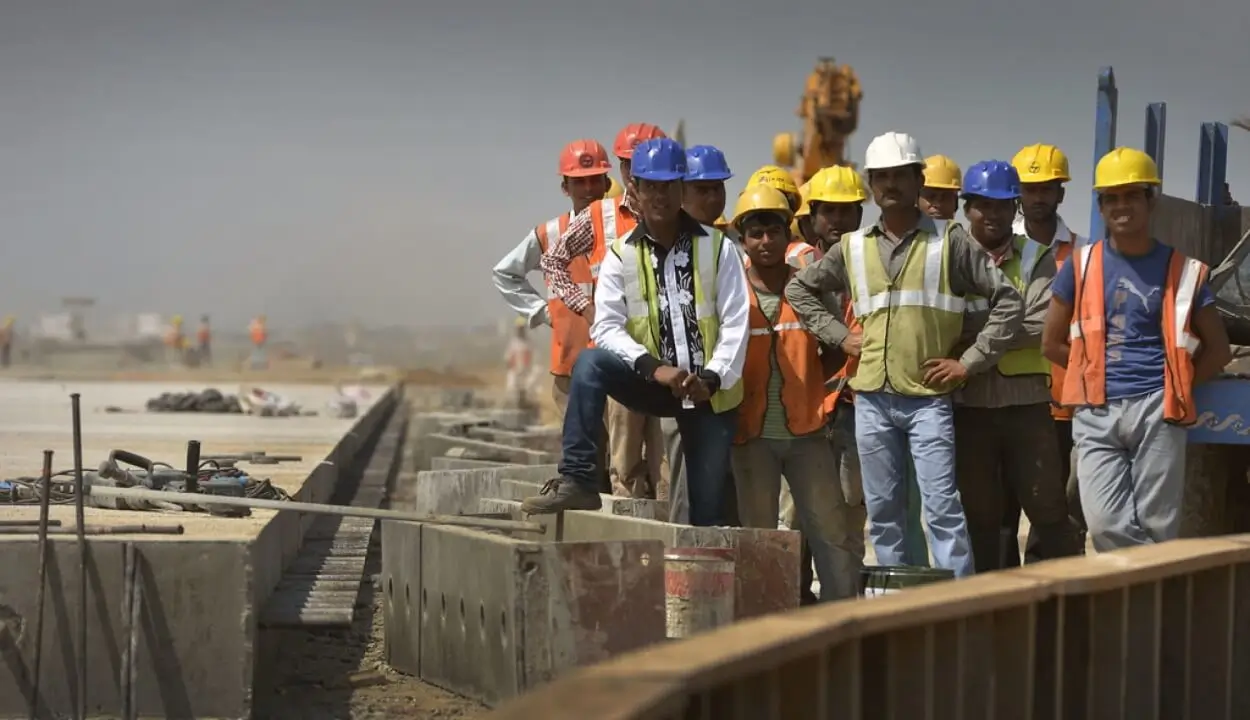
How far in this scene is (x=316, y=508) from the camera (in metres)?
8.71

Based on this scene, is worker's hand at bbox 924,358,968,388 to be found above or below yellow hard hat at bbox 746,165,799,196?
below

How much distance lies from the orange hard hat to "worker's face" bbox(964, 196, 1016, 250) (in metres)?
2.61

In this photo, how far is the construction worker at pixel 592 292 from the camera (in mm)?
10547

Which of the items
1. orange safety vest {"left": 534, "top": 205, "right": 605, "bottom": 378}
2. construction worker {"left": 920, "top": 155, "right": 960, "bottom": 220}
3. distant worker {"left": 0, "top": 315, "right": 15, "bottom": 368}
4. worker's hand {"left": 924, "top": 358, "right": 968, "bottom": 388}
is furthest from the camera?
distant worker {"left": 0, "top": 315, "right": 15, "bottom": 368}

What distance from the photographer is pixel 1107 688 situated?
630 cm

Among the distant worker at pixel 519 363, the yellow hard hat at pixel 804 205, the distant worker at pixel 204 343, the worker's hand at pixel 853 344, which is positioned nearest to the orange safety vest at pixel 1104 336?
the worker's hand at pixel 853 344

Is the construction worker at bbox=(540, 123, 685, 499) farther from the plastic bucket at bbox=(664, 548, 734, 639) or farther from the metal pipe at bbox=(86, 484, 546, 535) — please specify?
the plastic bucket at bbox=(664, 548, 734, 639)

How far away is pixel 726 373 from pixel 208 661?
A: 2.43m

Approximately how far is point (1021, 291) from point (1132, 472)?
137 cm

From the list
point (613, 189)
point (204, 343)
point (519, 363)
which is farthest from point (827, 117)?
point (204, 343)

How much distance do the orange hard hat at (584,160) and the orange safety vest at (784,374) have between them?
2.37m

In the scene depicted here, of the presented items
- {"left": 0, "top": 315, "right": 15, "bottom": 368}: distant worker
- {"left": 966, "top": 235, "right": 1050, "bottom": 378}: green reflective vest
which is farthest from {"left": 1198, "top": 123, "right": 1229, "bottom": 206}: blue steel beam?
{"left": 0, "top": 315, "right": 15, "bottom": 368}: distant worker

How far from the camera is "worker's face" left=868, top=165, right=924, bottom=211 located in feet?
29.0

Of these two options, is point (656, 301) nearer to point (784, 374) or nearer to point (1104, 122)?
point (784, 374)
